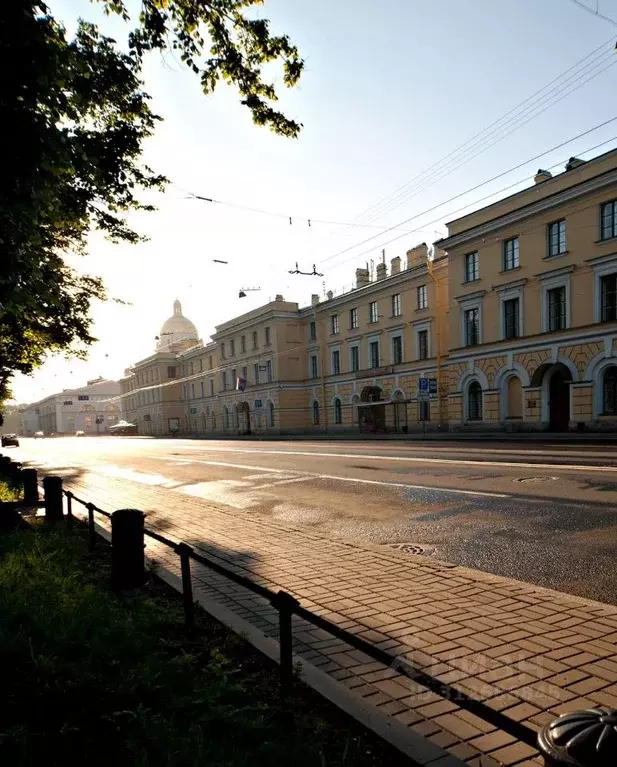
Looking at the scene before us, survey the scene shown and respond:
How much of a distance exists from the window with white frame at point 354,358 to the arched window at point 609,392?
22.5 m

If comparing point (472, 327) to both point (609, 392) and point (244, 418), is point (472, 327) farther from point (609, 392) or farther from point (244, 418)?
point (244, 418)

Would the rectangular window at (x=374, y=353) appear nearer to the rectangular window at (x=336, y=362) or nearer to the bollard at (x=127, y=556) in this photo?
the rectangular window at (x=336, y=362)

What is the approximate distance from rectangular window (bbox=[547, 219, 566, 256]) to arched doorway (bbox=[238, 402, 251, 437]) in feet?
134

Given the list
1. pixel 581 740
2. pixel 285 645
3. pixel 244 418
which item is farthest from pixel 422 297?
pixel 581 740

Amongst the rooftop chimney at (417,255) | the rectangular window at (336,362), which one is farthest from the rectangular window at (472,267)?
the rectangular window at (336,362)

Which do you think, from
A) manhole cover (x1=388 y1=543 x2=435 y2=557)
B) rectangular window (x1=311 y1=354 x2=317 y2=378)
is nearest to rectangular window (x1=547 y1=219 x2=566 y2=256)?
manhole cover (x1=388 y1=543 x2=435 y2=557)

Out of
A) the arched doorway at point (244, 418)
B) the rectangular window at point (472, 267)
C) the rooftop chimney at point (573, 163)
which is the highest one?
the rooftop chimney at point (573, 163)

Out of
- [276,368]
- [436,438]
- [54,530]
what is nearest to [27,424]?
[276,368]

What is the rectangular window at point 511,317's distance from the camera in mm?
31047

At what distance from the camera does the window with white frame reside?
1832 inches

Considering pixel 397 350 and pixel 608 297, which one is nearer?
pixel 608 297

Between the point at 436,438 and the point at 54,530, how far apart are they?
25.1 meters

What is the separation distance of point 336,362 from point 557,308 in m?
23.5

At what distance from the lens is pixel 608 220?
1024 inches
